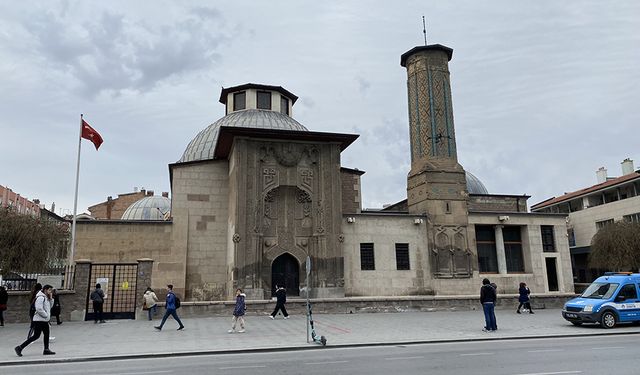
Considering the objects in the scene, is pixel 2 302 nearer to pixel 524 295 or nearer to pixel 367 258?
pixel 367 258

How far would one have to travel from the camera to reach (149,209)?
43.5 m

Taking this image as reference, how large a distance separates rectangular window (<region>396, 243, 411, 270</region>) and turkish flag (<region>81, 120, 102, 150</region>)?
684 inches

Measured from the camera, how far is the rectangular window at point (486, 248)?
2950 centimetres

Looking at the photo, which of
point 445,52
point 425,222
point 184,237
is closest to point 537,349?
point 425,222

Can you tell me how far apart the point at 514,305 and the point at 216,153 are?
747 inches

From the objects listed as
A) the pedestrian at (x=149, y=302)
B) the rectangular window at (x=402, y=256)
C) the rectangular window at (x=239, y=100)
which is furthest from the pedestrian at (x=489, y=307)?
the rectangular window at (x=239, y=100)

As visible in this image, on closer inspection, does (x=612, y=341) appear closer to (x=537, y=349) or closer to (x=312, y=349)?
(x=537, y=349)

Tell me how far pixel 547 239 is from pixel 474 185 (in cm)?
1232

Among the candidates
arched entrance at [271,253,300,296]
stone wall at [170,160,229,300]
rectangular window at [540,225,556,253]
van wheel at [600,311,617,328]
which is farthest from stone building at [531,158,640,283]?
stone wall at [170,160,229,300]

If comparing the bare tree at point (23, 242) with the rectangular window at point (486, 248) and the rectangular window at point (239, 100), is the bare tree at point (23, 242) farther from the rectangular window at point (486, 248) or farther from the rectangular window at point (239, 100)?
the rectangular window at point (486, 248)

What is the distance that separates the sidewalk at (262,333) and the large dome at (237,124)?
15.7 m

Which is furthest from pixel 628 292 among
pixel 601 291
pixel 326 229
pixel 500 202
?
pixel 500 202

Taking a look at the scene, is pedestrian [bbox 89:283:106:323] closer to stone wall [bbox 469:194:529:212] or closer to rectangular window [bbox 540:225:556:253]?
rectangular window [bbox 540:225:556:253]

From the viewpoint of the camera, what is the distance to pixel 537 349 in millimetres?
11539
